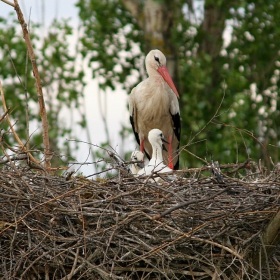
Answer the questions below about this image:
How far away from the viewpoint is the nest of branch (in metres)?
5.00

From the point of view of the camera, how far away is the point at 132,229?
5082 mm

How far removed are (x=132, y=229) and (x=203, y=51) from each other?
8876mm

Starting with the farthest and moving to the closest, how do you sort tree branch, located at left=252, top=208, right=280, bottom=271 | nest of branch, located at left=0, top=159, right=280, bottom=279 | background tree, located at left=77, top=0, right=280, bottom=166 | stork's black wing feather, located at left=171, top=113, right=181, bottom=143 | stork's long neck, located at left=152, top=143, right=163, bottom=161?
background tree, located at left=77, top=0, right=280, bottom=166, stork's black wing feather, located at left=171, top=113, right=181, bottom=143, stork's long neck, located at left=152, top=143, right=163, bottom=161, nest of branch, located at left=0, top=159, right=280, bottom=279, tree branch, located at left=252, top=208, right=280, bottom=271

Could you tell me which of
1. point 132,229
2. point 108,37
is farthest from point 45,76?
point 132,229

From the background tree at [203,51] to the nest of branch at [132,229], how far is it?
6252 millimetres

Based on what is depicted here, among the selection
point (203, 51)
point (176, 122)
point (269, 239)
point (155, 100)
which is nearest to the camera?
point (269, 239)

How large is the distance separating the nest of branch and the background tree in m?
6.25

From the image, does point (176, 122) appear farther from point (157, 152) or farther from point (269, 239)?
point (269, 239)

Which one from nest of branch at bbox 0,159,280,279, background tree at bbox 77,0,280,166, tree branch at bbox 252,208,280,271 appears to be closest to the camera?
tree branch at bbox 252,208,280,271

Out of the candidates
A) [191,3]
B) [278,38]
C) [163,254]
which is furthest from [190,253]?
[191,3]

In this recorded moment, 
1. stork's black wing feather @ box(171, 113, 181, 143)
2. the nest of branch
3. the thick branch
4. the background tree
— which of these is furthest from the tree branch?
the background tree

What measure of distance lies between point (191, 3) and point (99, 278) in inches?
416

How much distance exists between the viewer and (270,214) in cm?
501

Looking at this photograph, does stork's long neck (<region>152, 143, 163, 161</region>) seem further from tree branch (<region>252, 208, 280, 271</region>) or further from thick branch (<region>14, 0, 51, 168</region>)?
tree branch (<region>252, 208, 280, 271</region>)
